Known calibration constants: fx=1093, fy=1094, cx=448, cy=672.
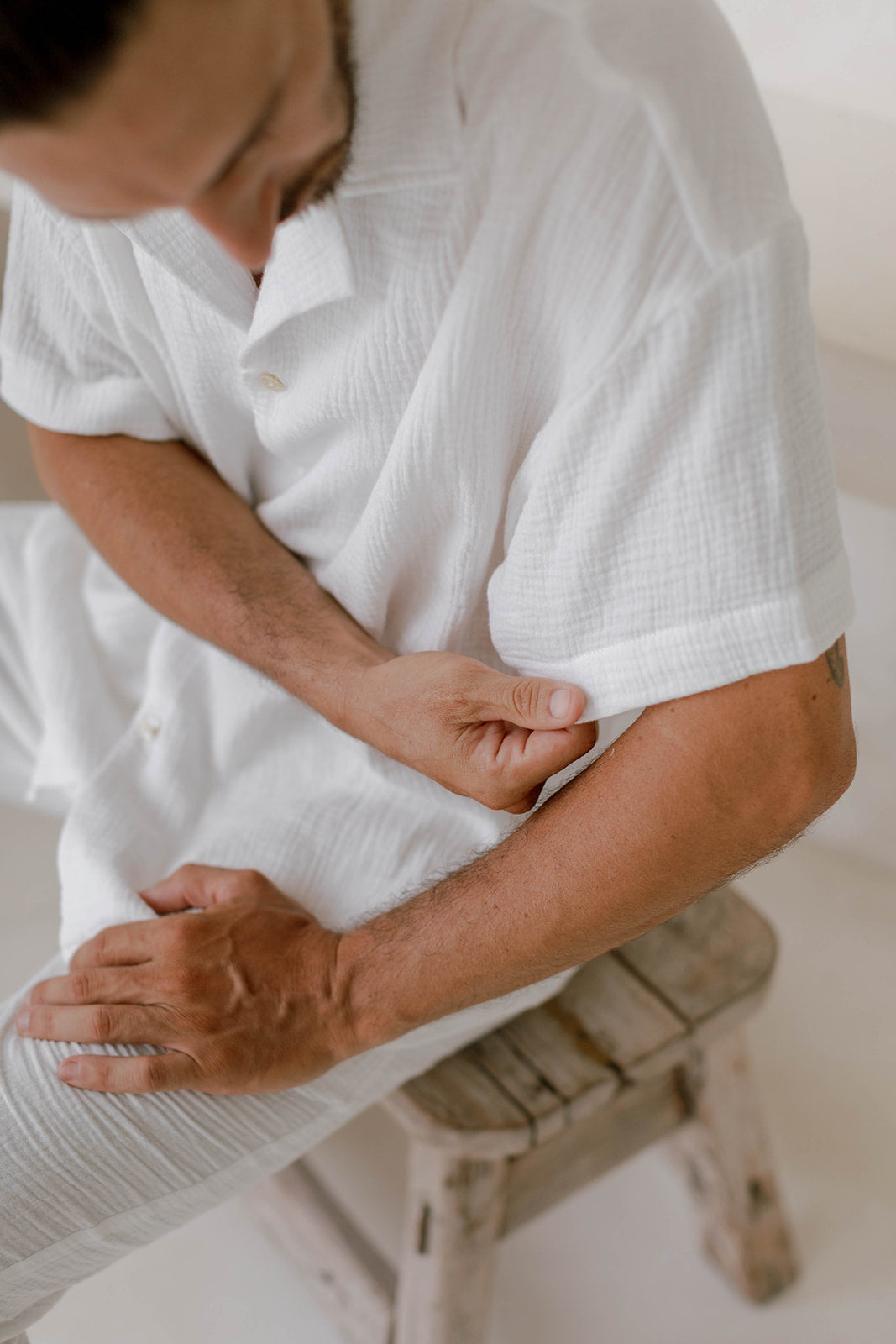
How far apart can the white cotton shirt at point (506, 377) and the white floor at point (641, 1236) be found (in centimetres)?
59

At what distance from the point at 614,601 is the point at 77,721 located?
570 millimetres

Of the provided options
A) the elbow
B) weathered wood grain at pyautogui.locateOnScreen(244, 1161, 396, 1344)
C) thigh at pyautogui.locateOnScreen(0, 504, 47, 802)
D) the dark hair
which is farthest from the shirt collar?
weathered wood grain at pyautogui.locateOnScreen(244, 1161, 396, 1344)

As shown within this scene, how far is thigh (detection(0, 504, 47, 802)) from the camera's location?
1.05 meters

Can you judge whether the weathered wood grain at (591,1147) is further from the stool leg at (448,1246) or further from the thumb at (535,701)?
the thumb at (535,701)

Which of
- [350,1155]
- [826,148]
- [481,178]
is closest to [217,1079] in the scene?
[481,178]

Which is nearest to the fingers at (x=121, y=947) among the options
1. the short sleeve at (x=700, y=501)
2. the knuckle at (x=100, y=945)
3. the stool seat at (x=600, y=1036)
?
the knuckle at (x=100, y=945)

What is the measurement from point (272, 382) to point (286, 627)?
0.59 ft

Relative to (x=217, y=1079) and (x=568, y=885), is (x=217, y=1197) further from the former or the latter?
(x=568, y=885)

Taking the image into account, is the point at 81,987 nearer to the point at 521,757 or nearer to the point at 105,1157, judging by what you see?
the point at 105,1157

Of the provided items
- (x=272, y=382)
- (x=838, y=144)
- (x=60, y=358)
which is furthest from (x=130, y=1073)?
(x=838, y=144)

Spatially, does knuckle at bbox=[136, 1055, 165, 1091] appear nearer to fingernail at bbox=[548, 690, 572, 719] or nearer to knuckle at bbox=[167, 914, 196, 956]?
knuckle at bbox=[167, 914, 196, 956]

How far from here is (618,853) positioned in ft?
2.06

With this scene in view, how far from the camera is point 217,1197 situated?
0.76 meters

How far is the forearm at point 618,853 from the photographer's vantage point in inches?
22.6
